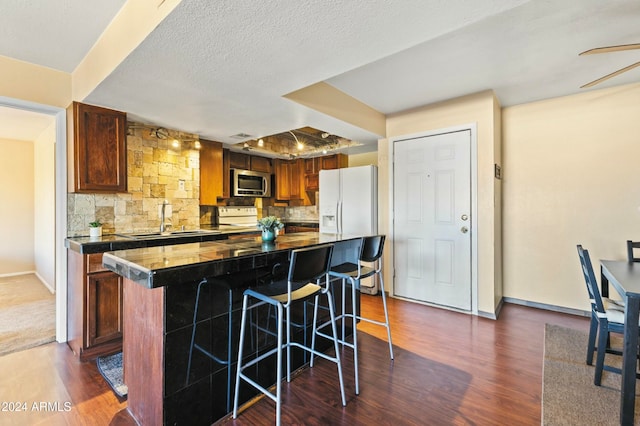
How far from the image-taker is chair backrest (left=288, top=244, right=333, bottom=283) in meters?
1.59

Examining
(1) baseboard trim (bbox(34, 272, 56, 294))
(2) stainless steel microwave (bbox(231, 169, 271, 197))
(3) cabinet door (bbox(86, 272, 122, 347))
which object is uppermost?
(2) stainless steel microwave (bbox(231, 169, 271, 197))

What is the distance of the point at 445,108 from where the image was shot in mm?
3582

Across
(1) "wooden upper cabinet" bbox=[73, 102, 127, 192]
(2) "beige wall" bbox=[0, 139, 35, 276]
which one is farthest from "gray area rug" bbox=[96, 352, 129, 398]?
(2) "beige wall" bbox=[0, 139, 35, 276]

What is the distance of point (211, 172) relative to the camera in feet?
14.0

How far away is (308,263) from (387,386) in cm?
110

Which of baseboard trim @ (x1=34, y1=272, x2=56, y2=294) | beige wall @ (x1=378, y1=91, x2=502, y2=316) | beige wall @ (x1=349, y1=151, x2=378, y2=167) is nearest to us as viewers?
beige wall @ (x1=378, y1=91, x2=502, y2=316)

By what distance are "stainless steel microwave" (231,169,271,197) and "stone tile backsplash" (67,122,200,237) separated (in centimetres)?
94

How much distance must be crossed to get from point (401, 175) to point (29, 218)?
6.48 m

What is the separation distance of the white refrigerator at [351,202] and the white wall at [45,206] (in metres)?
3.77

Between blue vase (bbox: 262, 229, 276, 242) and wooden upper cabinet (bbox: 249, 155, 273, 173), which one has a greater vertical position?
wooden upper cabinet (bbox: 249, 155, 273, 173)

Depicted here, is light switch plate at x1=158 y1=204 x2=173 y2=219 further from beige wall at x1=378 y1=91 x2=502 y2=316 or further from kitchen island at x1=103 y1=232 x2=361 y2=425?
beige wall at x1=378 y1=91 x2=502 y2=316

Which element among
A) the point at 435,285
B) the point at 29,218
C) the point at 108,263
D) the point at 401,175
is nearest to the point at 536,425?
the point at 435,285

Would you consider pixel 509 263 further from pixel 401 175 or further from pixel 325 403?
pixel 325 403

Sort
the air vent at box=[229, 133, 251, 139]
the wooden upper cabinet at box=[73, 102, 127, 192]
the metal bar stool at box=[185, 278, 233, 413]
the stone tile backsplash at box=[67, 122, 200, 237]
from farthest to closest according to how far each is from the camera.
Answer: the air vent at box=[229, 133, 251, 139], the stone tile backsplash at box=[67, 122, 200, 237], the wooden upper cabinet at box=[73, 102, 127, 192], the metal bar stool at box=[185, 278, 233, 413]
